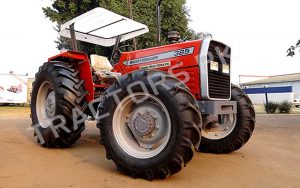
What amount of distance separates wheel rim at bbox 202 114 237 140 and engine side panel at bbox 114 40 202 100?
1.21 metres

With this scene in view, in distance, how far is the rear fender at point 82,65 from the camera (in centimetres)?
616

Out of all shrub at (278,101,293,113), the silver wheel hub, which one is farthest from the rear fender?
shrub at (278,101,293,113)

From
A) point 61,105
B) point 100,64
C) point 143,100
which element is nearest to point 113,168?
point 143,100

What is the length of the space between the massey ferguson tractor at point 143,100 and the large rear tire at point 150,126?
12 millimetres

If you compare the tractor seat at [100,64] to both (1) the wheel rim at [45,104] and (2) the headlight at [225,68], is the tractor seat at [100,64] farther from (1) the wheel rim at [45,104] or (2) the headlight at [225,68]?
(2) the headlight at [225,68]

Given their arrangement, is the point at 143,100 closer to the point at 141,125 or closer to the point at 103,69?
the point at 141,125

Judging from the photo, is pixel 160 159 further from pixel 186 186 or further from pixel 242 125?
pixel 242 125

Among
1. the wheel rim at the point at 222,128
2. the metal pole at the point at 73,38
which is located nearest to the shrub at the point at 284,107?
the wheel rim at the point at 222,128

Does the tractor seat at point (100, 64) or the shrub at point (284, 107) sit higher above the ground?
the tractor seat at point (100, 64)

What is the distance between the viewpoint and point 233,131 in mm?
5883

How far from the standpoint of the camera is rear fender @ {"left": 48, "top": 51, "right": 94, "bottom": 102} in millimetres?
6156

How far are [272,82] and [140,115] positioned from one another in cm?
5437

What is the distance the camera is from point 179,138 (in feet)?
12.6

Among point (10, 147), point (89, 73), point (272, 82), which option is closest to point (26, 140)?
point (10, 147)
